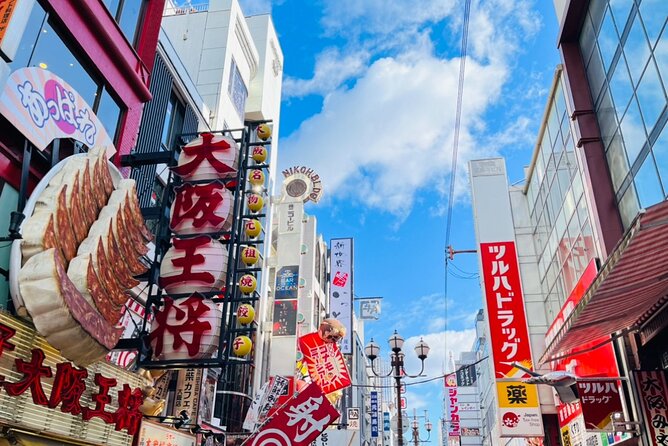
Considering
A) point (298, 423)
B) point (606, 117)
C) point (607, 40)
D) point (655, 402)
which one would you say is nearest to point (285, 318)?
point (606, 117)

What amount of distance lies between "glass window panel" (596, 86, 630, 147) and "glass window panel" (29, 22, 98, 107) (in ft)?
44.6

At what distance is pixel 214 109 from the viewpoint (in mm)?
28391

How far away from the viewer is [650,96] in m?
12.1

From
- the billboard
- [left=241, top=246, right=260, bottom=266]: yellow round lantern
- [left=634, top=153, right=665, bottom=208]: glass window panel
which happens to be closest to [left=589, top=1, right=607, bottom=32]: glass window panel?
[left=634, top=153, right=665, bottom=208]: glass window panel

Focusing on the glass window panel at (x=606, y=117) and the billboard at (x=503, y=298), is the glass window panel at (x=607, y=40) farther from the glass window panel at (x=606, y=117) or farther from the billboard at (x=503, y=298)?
the billboard at (x=503, y=298)

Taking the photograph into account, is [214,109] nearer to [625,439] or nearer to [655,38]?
[655,38]

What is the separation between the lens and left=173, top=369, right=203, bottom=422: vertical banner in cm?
1836

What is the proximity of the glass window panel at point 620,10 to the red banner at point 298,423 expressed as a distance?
454 inches

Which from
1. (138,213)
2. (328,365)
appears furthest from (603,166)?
(328,365)

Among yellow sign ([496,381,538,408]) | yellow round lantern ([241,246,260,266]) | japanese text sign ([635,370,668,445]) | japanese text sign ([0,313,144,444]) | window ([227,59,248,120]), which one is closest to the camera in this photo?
japanese text sign ([0,313,144,444])

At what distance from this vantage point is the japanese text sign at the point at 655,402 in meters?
12.1

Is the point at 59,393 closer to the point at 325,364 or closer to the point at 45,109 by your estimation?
the point at 45,109

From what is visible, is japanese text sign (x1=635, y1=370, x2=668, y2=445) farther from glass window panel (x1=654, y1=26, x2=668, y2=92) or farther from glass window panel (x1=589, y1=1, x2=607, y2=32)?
glass window panel (x1=589, y1=1, x2=607, y2=32)

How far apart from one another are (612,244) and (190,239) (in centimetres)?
1126
